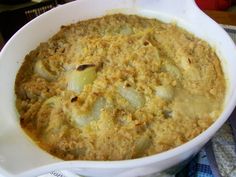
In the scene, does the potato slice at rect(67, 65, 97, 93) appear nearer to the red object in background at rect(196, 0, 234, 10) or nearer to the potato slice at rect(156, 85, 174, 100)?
the potato slice at rect(156, 85, 174, 100)

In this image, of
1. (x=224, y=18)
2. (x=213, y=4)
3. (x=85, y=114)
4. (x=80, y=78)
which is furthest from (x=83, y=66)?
(x=213, y=4)

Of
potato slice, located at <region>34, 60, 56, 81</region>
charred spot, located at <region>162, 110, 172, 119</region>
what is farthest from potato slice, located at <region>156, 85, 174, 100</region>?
potato slice, located at <region>34, 60, 56, 81</region>

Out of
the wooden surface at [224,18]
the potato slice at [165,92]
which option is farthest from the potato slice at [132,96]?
the wooden surface at [224,18]

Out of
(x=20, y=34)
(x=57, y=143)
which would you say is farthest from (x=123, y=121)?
(x=20, y=34)

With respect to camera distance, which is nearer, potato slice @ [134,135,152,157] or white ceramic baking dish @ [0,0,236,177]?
white ceramic baking dish @ [0,0,236,177]

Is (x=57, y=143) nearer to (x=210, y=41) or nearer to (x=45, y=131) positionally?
(x=45, y=131)

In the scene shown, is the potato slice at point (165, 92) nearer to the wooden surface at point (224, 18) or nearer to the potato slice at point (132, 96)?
the potato slice at point (132, 96)

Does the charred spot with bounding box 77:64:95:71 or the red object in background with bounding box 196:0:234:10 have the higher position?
the charred spot with bounding box 77:64:95:71
